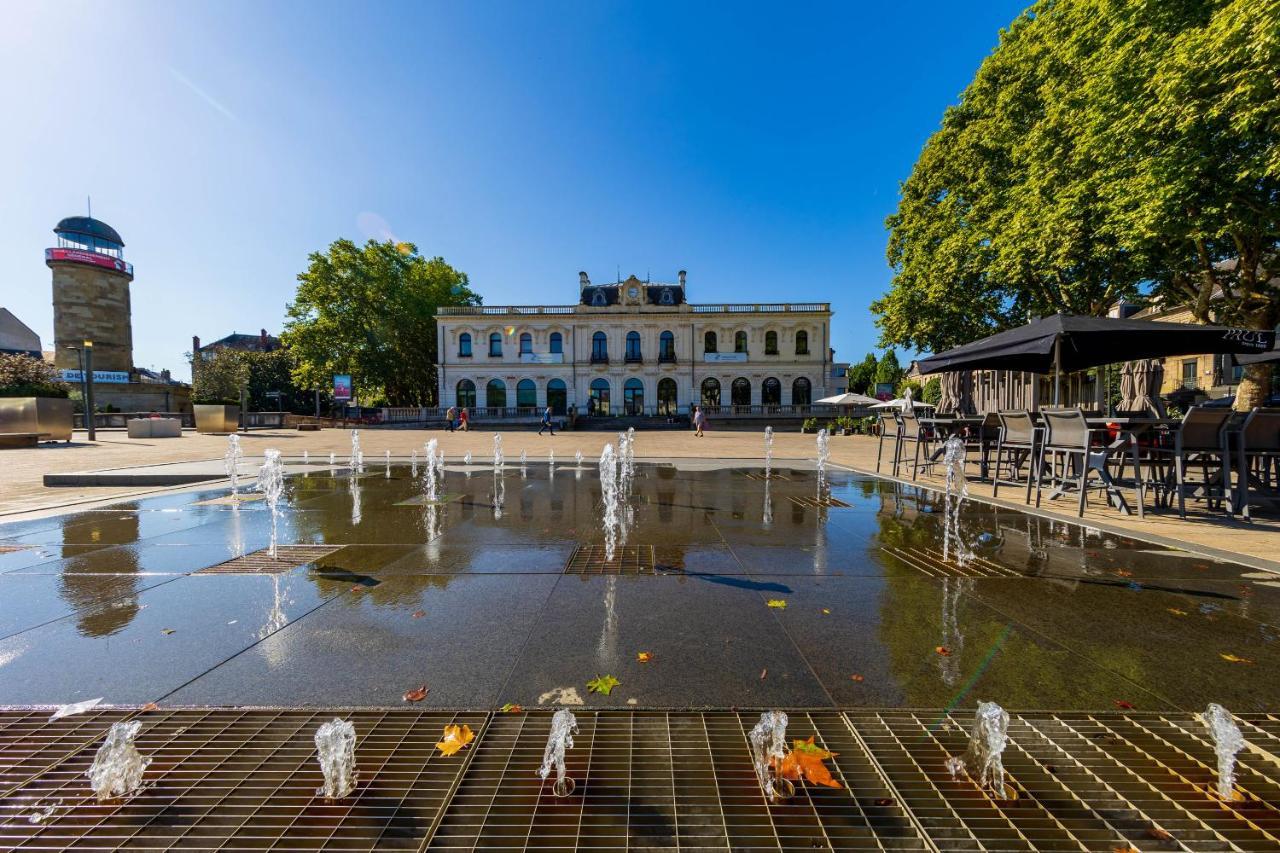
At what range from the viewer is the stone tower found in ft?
132

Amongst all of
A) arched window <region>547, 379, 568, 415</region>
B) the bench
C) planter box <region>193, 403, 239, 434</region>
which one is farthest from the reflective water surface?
arched window <region>547, 379, 568, 415</region>

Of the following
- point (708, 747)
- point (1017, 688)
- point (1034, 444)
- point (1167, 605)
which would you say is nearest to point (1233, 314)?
point (1034, 444)

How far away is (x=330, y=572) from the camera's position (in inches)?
159

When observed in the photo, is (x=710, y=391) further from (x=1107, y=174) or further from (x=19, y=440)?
(x=19, y=440)

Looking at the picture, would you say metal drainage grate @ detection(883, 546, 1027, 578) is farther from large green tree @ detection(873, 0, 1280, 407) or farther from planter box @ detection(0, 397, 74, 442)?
planter box @ detection(0, 397, 74, 442)

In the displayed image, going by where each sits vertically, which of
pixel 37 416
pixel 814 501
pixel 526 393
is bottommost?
pixel 814 501

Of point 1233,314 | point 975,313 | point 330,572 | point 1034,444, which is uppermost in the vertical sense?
point 975,313

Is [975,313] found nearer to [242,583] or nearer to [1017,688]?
[1017,688]

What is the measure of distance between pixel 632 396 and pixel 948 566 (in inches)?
1642

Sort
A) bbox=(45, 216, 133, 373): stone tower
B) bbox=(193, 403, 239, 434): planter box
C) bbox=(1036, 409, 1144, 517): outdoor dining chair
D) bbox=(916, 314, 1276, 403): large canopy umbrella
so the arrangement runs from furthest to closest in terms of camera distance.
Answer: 1. bbox=(45, 216, 133, 373): stone tower
2. bbox=(193, 403, 239, 434): planter box
3. bbox=(916, 314, 1276, 403): large canopy umbrella
4. bbox=(1036, 409, 1144, 517): outdoor dining chair

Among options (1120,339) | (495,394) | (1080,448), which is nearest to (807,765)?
(1080,448)

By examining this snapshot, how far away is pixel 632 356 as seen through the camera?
1793 inches

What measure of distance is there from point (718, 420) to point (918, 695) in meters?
39.0

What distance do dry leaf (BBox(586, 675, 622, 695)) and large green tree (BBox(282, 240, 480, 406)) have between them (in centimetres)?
4441
